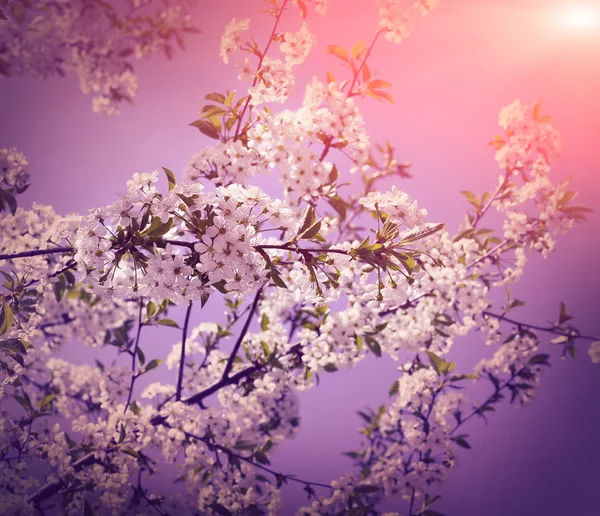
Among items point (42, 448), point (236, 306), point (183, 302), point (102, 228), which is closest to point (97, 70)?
point (102, 228)

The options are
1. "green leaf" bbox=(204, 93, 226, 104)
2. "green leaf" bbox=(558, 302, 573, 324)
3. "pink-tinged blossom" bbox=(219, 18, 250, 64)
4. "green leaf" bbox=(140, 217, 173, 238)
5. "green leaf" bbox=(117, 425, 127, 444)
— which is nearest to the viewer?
"green leaf" bbox=(140, 217, 173, 238)

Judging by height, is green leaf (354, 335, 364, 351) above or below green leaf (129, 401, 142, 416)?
above

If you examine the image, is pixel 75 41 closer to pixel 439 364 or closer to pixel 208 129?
pixel 208 129

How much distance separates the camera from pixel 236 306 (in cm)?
208

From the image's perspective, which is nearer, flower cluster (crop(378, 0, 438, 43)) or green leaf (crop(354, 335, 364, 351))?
flower cluster (crop(378, 0, 438, 43))

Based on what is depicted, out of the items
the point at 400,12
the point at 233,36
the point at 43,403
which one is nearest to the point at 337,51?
the point at 400,12

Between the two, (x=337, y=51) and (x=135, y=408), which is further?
(x=135, y=408)

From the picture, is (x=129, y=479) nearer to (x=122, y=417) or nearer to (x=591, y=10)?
(x=122, y=417)

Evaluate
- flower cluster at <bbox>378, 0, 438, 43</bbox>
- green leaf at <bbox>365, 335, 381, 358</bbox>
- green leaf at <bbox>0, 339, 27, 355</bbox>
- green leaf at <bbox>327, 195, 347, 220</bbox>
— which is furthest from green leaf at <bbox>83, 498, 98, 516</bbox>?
flower cluster at <bbox>378, 0, 438, 43</bbox>

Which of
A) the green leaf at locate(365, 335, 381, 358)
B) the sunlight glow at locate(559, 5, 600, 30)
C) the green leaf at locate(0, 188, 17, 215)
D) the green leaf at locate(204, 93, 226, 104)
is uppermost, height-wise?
the sunlight glow at locate(559, 5, 600, 30)

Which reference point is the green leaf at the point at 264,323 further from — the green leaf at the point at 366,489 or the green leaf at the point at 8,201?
the green leaf at the point at 8,201

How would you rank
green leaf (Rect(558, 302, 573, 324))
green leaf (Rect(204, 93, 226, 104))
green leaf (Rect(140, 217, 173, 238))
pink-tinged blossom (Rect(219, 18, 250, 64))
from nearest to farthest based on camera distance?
1. green leaf (Rect(140, 217, 173, 238))
2. pink-tinged blossom (Rect(219, 18, 250, 64))
3. green leaf (Rect(204, 93, 226, 104))
4. green leaf (Rect(558, 302, 573, 324))

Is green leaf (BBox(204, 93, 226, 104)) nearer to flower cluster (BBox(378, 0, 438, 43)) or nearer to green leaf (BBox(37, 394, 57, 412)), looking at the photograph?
flower cluster (BBox(378, 0, 438, 43))

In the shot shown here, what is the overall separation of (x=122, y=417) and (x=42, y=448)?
1.08 ft
